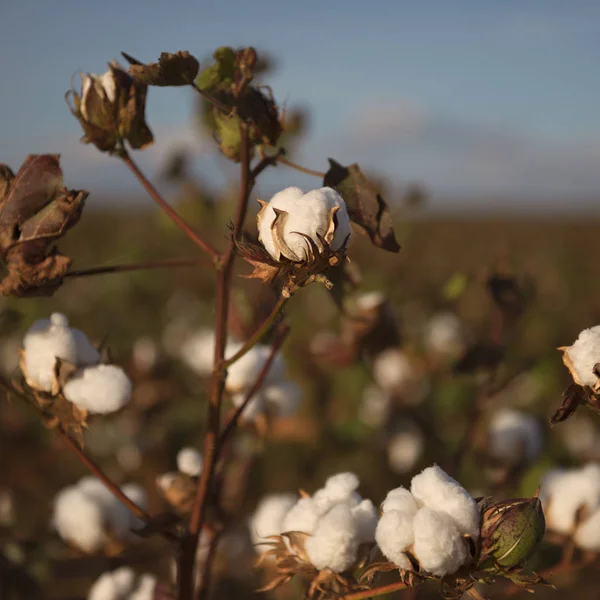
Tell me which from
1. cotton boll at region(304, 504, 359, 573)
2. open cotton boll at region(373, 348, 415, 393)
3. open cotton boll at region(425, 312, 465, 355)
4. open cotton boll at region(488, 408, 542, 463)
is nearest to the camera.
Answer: cotton boll at region(304, 504, 359, 573)

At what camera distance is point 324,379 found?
2621mm

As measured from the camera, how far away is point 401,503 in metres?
0.70

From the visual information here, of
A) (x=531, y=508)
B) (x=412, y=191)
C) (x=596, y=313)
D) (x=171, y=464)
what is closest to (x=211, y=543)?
(x=531, y=508)

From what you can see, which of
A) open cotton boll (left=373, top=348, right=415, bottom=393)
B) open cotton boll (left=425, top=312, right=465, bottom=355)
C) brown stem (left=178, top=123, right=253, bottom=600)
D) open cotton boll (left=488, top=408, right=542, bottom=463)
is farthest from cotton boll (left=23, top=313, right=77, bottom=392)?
open cotton boll (left=425, top=312, right=465, bottom=355)

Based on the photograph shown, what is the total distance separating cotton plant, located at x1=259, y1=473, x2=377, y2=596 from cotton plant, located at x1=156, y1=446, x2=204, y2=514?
7.9 inches

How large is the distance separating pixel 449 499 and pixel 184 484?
0.44 meters

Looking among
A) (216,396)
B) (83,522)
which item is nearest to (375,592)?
(216,396)

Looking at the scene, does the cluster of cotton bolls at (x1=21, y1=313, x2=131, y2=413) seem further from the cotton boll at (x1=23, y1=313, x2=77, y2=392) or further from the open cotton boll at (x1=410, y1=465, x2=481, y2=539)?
the open cotton boll at (x1=410, y1=465, x2=481, y2=539)

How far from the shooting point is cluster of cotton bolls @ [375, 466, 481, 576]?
657 millimetres

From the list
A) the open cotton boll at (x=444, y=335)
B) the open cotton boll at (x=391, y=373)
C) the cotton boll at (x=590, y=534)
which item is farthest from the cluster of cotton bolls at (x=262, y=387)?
the open cotton boll at (x=444, y=335)

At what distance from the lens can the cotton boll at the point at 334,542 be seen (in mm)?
761

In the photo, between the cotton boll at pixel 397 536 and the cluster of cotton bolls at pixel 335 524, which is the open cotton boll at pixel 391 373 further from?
the cotton boll at pixel 397 536

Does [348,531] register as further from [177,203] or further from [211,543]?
[177,203]

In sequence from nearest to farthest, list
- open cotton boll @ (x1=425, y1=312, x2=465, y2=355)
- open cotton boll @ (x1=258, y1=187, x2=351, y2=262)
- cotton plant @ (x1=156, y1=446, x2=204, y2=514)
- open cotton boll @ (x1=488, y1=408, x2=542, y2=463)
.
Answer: open cotton boll @ (x1=258, y1=187, x2=351, y2=262)
cotton plant @ (x1=156, y1=446, x2=204, y2=514)
open cotton boll @ (x1=488, y1=408, x2=542, y2=463)
open cotton boll @ (x1=425, y1=312, x2=465, y2=355)
